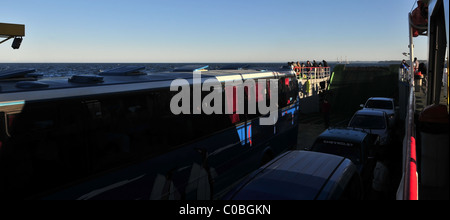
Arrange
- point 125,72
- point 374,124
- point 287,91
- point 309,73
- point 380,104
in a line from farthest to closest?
point 309,73 < point 380,104 < point 374,124 < point 287,91 < point 125,72

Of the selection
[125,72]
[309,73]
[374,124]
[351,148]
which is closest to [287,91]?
[351,148]

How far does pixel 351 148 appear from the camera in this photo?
8633 mm

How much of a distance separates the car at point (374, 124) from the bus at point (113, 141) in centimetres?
635

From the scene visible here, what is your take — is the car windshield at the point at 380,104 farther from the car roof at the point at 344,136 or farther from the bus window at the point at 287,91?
the car roof at the point at 344,136

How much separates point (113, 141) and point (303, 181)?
3.03 metres

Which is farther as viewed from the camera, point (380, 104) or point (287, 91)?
point (380, 104)

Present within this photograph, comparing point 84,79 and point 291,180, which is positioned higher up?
point 84,79

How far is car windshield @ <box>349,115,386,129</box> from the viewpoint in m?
12.9

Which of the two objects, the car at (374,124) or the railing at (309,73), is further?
the railing at (309,73)

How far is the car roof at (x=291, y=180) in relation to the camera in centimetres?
471

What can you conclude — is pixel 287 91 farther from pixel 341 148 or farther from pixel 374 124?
pixel 374 124

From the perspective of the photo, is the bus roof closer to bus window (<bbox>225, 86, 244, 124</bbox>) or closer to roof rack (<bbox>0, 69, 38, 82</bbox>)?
roof rack (<bbox>0, 69, 38, 82</bbox>)

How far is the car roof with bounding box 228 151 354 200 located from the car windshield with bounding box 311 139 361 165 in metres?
2.72

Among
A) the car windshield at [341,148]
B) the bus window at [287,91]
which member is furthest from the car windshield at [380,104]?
the car windshield at [341,148]
